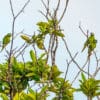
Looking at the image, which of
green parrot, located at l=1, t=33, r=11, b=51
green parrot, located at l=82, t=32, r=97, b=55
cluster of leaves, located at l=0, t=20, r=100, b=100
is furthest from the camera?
green parrot, located at l=82, t=32, r=97, b=55

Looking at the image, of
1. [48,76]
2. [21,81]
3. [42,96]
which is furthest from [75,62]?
[42,96]

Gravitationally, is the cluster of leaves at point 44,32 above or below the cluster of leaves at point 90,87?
above

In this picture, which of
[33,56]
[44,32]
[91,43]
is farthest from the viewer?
[91,43]

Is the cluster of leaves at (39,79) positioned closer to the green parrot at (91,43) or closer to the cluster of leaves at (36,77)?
the cluster of leaves at (36,77)

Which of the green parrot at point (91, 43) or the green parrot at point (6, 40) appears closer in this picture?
the green parrot at point (6, 40)

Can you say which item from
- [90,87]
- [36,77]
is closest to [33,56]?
[36,77]

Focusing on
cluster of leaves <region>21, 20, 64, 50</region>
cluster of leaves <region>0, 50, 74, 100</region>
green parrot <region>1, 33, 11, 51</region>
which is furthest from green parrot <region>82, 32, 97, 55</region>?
green parrot <region>1, 33, 11, 51</region>

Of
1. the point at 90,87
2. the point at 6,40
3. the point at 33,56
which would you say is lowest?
the point at 90,87

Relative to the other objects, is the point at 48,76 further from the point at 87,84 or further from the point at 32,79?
the point at 87,84

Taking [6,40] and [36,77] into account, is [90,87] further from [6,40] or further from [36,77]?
[6,40]

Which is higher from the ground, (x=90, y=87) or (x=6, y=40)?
(x=6, y=40)

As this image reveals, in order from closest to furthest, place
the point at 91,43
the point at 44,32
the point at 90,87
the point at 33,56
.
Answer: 1. the point at 90,87
2. the point at 33,56
3. the point at 44,32
4. the point at 91,43

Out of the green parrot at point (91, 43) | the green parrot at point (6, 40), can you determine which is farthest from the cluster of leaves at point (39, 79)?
the green parrot at point (91, 43)

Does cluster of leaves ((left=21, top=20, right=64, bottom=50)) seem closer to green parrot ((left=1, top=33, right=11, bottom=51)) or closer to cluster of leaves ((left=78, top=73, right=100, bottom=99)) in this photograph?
green parrot ((left=1, top=33, right=11, bottom=51))
